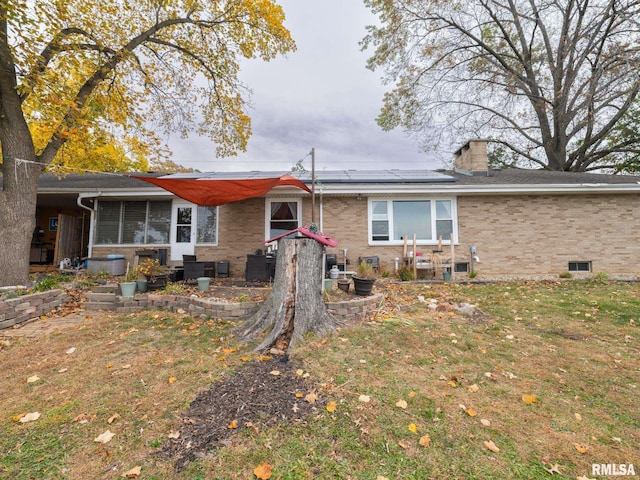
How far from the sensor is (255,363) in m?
3.23

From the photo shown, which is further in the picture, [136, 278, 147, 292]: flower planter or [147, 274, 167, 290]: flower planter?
[147, 274, 167, 290]: flower planter

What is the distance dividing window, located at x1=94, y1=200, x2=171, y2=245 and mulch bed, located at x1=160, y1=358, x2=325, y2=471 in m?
8.23

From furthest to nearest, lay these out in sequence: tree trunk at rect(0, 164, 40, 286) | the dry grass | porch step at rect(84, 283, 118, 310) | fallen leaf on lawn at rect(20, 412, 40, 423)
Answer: tree trunk at rect(0, 164, 40, 286), porch step at rect(84, 283, 118, 310), fallen leaf on lawn at rect(20, 412, 40, 423), the dry grass

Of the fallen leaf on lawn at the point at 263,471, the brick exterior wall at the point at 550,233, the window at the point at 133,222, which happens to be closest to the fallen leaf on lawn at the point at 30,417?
the fallen leaf on lawn at the point at 263,471

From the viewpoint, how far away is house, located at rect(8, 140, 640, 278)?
8.77 m

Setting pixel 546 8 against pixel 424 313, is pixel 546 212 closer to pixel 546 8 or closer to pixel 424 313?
pixel 424 313

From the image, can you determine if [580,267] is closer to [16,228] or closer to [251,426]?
[251,426]

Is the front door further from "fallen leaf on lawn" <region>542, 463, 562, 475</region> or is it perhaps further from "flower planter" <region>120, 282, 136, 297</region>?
"fallen leaf on lawn" <region>542, 463, 562, 475</region>

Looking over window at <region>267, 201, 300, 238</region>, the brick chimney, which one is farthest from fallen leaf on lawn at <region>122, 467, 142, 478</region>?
the brick chimney

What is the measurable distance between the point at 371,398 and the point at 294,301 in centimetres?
184

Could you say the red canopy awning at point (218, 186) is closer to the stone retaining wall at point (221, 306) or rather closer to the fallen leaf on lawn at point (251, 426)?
the stone retaining wall at point (221, 306)

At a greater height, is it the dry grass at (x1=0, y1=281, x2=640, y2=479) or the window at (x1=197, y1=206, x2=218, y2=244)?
the window at (x1=197, y1=206, x2=218, y2=244)

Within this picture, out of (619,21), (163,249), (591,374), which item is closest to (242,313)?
(591,374)

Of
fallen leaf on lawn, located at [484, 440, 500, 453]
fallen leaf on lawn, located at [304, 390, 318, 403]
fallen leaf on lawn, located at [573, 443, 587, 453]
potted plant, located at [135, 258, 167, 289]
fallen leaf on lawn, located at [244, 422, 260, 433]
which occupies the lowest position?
fallen leaf on lawn, located at [573, 443, 587, 453]
